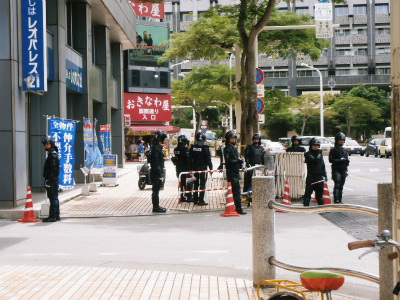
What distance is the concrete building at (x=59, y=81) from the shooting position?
570 inches

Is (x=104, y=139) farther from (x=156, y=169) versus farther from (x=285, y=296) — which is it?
(x=285, y=296)

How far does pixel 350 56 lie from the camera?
81750 mm

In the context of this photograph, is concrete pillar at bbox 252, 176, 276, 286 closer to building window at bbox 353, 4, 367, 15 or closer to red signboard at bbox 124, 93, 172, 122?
red signboard at bbox 124, 93, 172, 122

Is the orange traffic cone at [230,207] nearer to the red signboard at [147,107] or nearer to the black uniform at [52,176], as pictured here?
the black uniform at [52,176]

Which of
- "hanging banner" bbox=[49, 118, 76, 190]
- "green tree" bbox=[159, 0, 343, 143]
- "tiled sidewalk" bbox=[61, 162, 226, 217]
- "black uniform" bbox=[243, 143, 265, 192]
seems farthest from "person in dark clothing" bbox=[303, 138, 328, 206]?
"green tree" bbox=[159, 0, 343, 143]

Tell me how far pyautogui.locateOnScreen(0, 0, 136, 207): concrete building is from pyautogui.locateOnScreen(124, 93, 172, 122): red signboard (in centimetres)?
1968

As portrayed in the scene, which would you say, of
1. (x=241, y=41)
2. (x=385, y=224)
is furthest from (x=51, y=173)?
(x=241, y=41)

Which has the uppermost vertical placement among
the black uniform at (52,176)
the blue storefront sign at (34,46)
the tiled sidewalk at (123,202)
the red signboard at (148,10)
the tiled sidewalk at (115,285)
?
the red signboard at (148,10)

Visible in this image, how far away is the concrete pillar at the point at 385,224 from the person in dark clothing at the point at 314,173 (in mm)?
9245

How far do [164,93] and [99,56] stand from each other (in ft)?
94.1

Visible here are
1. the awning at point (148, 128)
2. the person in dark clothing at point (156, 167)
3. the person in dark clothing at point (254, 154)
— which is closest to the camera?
the person in dark clothing at point (156, 167)

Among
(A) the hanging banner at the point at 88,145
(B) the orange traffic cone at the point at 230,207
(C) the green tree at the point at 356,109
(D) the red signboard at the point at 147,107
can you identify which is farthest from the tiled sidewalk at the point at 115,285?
(C) the green tree at the point at 356,109

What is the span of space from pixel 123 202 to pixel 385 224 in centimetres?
1292

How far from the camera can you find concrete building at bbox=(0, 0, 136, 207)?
47.5 ft
